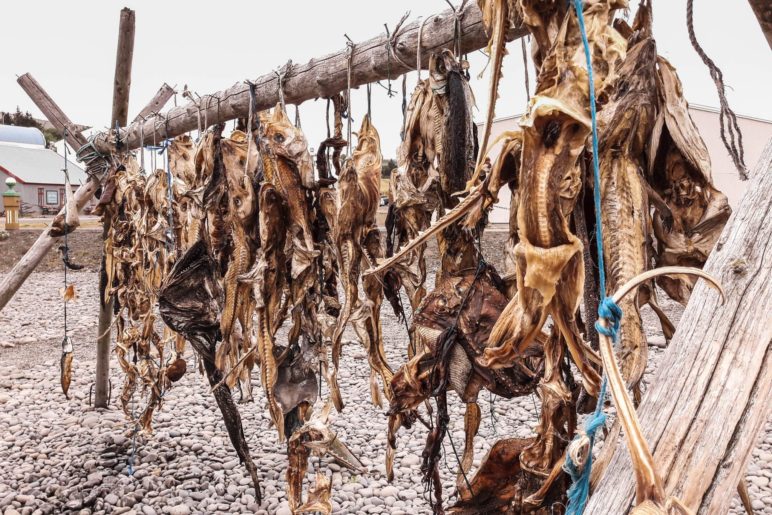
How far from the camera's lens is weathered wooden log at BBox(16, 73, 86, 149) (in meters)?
4.29

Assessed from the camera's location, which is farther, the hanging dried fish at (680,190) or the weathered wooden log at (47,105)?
the weathered wooden log at (47,105)

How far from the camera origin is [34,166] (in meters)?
24.7

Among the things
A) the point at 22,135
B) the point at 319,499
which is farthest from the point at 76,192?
the point at 22,135

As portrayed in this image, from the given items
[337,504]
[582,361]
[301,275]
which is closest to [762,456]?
[337,504]

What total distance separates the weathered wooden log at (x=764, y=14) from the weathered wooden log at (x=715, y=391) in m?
0.35

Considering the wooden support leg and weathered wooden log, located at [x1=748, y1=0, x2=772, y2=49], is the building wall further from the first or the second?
weathered wooden log, located at [x1=748, y1=0, x2=772, y2=49]

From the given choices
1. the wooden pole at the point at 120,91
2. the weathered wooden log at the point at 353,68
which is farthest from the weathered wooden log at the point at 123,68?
the weathered wooden log at the point at 353,68

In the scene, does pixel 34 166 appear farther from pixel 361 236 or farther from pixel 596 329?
pixel 596 329

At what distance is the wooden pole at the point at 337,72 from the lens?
146 cm

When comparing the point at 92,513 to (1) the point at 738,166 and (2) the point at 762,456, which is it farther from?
(2) the point at 762,456

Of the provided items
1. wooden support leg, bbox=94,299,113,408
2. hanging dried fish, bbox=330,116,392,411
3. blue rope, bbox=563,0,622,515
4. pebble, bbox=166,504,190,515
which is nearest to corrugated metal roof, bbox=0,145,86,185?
wooden support leg, bbox=94,299,113,408

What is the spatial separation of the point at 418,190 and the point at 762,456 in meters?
4.16

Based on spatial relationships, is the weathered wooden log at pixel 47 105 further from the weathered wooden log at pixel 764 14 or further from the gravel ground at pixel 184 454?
the weathered wooden log at pixel 764 14

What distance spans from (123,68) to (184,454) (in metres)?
2.78
